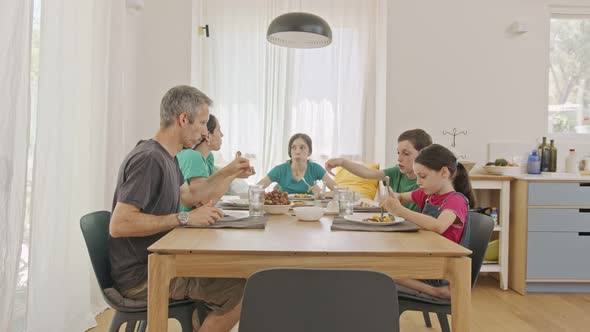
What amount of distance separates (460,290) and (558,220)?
2547mm

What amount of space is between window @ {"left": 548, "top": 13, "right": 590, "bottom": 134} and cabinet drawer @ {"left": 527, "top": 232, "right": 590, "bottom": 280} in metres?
1.27

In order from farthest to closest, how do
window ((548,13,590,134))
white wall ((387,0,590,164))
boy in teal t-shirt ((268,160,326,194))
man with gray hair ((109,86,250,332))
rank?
1. window ((548,13,590,134))
2. white wall ((387,0,590,164))
3. boy in teal t-shirt ((268,160,326,194))
4. man with gray hair ((109,86,250,332))

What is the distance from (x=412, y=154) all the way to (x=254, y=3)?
2.60 metres

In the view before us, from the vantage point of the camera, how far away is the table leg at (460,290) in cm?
140

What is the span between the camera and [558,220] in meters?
3.52

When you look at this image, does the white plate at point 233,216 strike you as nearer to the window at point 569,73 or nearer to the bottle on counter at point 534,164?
the bottle on counter at point 534,164

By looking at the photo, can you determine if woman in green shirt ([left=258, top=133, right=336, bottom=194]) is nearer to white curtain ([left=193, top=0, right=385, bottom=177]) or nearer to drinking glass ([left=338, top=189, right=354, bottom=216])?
white curtain ([left=193, top=0, right=385, bottom=177])

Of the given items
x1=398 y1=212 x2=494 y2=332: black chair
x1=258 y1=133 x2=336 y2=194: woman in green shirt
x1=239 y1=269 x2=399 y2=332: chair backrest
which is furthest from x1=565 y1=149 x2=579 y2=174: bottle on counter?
x1=239 y1=269 x2=399 y2=332: chair backrest

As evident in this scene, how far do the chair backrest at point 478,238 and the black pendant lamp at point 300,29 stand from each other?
58.8 inches

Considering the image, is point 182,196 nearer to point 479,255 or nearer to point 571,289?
point 479,255

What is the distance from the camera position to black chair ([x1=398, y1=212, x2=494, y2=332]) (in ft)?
5.93

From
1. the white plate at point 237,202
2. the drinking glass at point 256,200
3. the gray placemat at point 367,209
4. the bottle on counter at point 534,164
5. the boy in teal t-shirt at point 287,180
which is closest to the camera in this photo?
the drinking glass at point 256,200

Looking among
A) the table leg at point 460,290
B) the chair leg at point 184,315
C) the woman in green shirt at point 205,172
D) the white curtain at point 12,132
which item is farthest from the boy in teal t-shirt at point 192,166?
the table leg at point 460,290

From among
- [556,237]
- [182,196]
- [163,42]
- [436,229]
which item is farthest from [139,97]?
[556,237]
